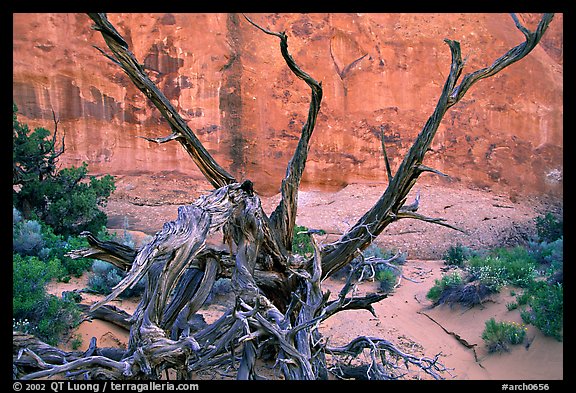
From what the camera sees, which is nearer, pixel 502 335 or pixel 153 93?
pixel 153 93

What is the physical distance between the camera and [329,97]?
16.7m

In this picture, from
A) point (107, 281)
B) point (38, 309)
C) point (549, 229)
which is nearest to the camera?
point (38, 309)

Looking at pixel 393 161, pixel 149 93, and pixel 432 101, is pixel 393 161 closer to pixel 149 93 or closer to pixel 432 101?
pixel 432 101

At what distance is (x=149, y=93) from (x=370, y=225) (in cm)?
265

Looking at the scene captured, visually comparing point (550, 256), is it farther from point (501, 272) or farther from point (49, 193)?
point (49, 193)

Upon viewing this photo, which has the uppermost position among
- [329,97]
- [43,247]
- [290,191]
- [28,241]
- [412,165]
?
[329,97]

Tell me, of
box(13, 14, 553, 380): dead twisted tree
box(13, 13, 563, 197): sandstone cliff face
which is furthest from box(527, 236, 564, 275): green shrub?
box(13, 13, 563, 197): sandstone cliff face

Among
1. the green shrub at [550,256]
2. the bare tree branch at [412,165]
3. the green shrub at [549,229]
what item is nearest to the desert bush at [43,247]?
the bare tree branch at [412,165]

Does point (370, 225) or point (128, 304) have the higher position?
point (370, 225)

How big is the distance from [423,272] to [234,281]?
5353 mm

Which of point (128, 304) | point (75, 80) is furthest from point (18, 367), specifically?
point (75, 80)

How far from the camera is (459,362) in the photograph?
245 inches

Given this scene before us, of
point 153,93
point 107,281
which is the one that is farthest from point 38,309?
point 153,93

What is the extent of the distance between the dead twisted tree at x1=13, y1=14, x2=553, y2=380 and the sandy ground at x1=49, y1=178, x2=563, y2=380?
127 cm
